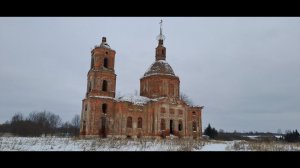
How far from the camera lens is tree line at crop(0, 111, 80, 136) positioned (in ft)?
171

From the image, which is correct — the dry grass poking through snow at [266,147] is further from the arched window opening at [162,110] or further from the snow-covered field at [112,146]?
the arched window opening at [162,110]

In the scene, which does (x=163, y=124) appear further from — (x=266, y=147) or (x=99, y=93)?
(x=266, y=147)

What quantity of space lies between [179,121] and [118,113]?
9.57 metres

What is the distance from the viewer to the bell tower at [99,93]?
3397 cm

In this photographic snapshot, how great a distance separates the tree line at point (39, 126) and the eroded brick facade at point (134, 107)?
15.7 meters

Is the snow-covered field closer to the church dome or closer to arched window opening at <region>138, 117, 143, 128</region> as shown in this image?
arched window opening at <region>138, 117, 143, 128</region>

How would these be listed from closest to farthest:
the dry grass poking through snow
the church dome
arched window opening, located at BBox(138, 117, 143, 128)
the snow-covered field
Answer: the dry grass poking through snow, the snow-covered field, arched window opening, located at BBox(138, 117, 143, 128), the church dome

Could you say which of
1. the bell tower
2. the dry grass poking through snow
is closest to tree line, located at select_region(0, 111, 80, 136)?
the bell tower

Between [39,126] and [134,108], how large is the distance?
107 feet

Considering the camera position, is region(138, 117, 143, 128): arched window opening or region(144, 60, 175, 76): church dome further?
region(144, 60, 175, 76): church dome

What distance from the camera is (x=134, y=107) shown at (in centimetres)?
3728
